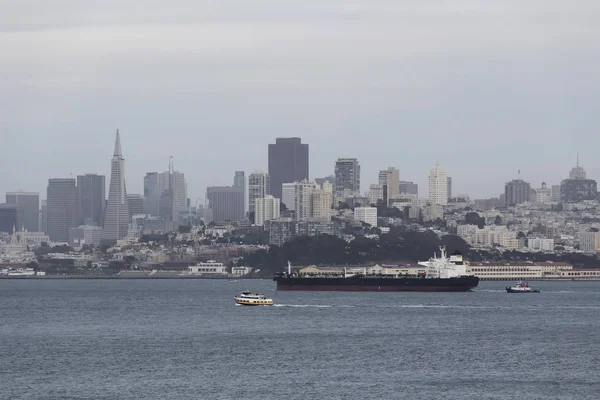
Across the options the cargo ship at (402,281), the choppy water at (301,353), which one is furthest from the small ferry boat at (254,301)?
the cargo ship at (402,281)

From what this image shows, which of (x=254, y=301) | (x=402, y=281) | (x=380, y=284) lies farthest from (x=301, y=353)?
(x=380, y=284)

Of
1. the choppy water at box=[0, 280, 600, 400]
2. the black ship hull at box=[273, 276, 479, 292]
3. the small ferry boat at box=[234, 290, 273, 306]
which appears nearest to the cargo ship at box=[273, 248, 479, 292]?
the black ship hull at box=[273, 276, 479, 292]

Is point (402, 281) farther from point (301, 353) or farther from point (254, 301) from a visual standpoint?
point (301, 353)

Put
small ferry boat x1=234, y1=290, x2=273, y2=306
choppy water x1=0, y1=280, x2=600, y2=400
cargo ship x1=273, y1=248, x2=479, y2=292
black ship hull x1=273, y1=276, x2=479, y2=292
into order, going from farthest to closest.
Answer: cargo ship x1=273, y1=248, x2=479, y2=292 < black ship hull x1=273, y1=276, x2=479, y2=292 < small ferry boat x1=234, y1=290, x2=273, y2=306 < choppy water x1=0, y1=280, x2=600, y2=400

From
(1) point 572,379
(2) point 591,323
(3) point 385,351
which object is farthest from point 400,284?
(1) point 572,379

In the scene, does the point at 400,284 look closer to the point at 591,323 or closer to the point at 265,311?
the point at 265,311

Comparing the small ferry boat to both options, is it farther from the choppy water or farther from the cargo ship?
the cargo ship
